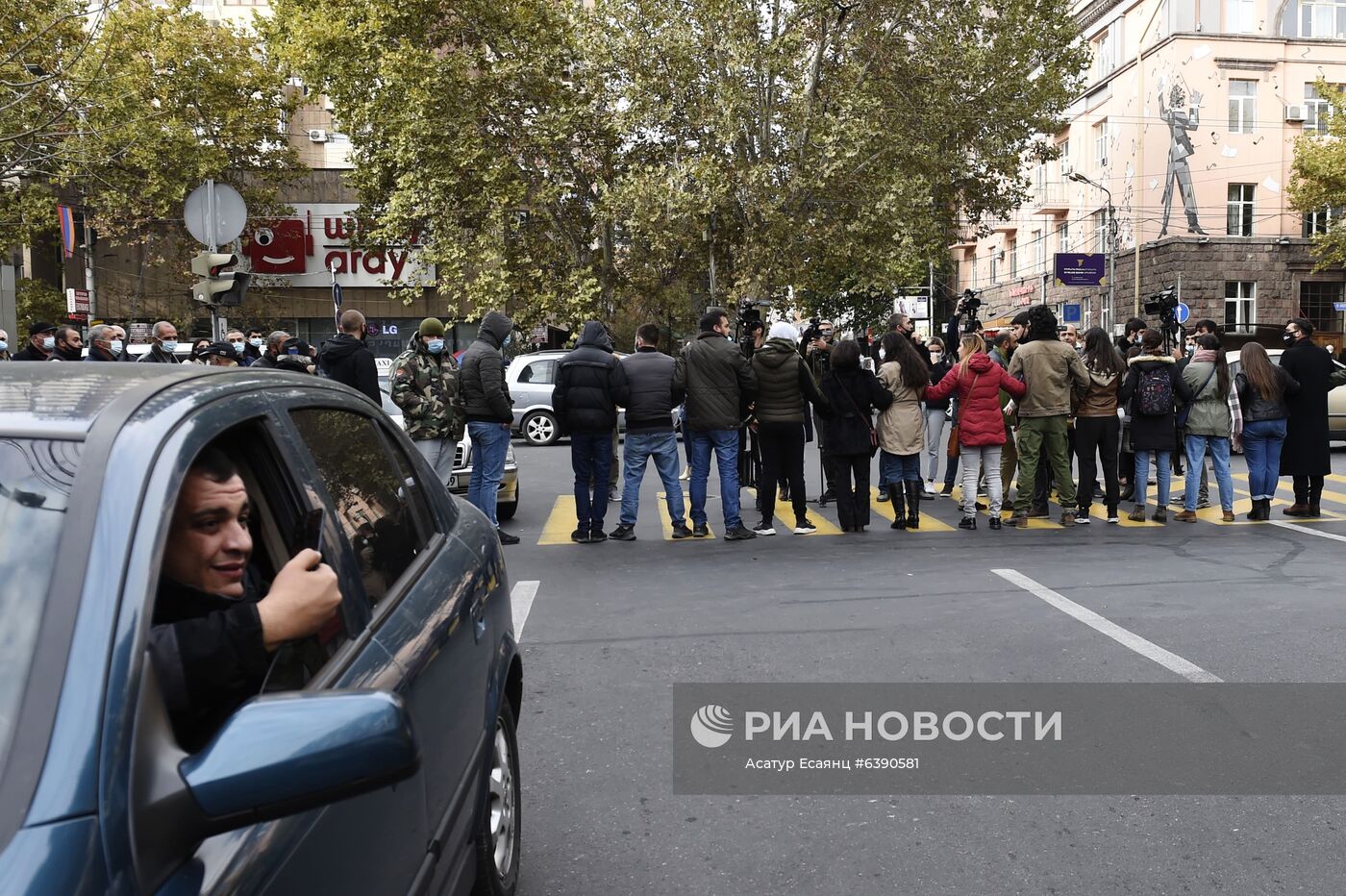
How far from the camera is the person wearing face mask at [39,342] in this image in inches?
521

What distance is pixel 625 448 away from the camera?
1055cm

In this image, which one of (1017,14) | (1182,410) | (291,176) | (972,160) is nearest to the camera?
(1182,410)

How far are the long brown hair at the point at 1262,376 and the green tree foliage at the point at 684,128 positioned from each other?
15.7 m

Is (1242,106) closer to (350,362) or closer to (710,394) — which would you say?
(710,394)

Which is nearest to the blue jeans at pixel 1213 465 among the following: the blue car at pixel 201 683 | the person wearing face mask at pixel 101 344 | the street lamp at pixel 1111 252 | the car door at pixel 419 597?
the car door at pixel 419 597

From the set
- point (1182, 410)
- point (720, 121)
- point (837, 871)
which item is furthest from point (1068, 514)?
point (720, 121)

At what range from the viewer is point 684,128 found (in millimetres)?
28172

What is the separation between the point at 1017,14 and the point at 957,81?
1967 mm

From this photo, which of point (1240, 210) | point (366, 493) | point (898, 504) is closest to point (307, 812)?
point (366, 493)

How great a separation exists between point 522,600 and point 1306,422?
774 cm

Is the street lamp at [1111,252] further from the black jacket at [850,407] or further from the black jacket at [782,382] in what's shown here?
the black jacket at [782,382]

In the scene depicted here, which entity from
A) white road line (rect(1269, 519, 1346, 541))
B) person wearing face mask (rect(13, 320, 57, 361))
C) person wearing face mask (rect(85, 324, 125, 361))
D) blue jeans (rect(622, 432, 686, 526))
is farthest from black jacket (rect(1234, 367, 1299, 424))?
person wearing face mask (rect(13, 320, 57, 361))

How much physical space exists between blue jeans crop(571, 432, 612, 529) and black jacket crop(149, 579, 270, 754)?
331 inches

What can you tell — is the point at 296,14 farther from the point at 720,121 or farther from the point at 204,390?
the point at 204,390
